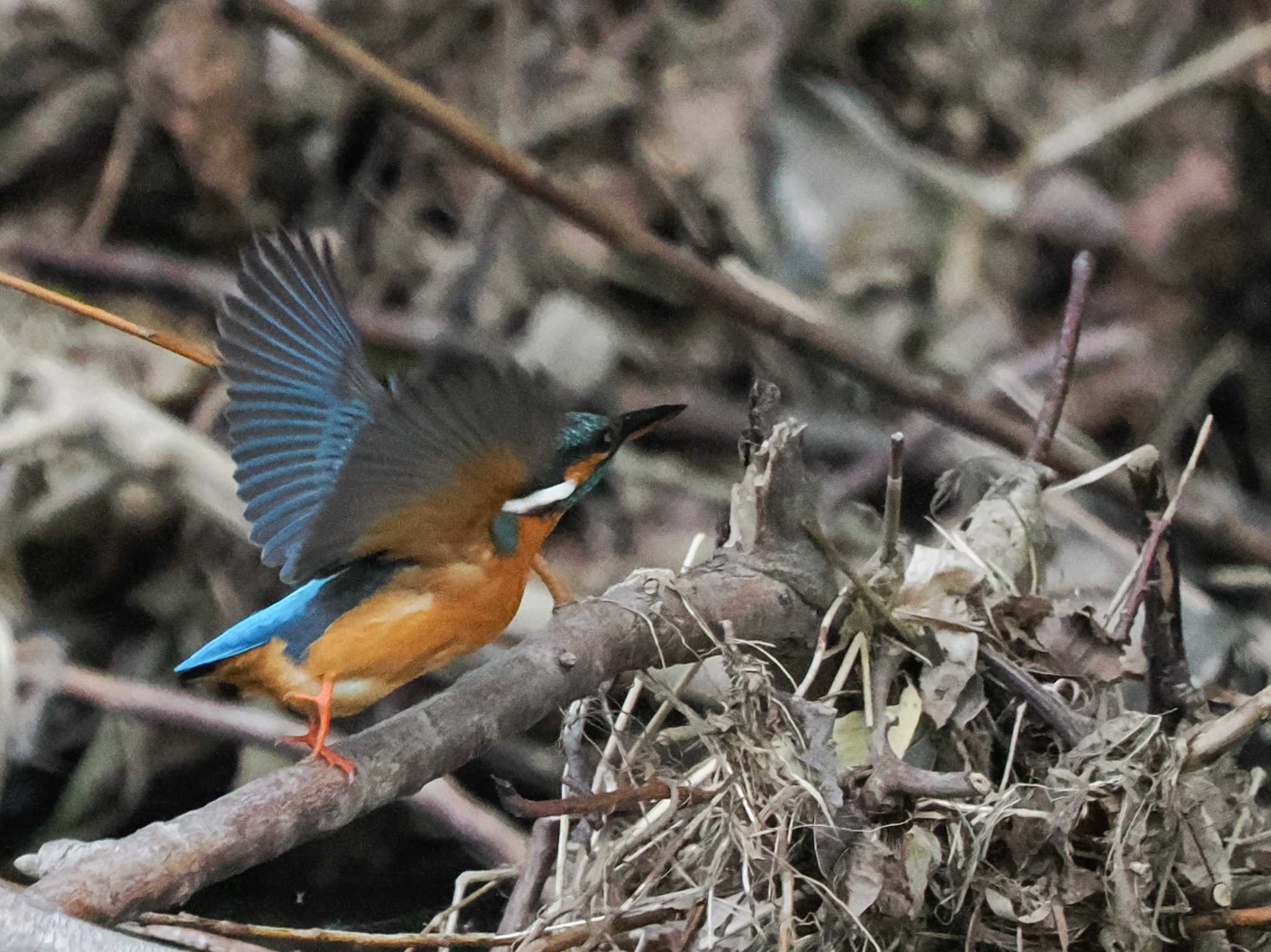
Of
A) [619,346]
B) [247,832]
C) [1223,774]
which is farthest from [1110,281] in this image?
[247,832]

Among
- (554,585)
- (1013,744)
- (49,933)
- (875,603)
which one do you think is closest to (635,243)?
(554,585)

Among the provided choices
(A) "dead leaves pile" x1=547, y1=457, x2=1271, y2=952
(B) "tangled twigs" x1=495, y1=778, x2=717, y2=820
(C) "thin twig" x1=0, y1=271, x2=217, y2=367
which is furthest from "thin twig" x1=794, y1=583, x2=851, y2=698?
(C) "thin twig" x1=0, y1=271, x2=217, y2=367

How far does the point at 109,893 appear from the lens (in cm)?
78

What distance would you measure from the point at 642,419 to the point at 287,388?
386mm

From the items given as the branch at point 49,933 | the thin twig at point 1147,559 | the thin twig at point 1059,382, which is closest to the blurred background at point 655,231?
the thin twig at point 1059,382

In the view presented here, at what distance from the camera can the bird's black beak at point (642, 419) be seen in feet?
3.94

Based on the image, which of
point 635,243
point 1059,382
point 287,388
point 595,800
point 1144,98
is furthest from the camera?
point 1144,98

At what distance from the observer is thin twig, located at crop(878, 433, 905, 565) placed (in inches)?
Answer: 45.8

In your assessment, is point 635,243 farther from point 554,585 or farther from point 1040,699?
point 1040,699

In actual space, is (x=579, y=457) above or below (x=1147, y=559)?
above

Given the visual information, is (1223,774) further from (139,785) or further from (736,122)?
(736,122)

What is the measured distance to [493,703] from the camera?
1067mm

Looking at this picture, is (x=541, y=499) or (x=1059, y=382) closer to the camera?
(x=541, y=499)

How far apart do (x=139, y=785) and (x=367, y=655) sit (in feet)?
3.13
